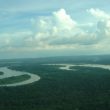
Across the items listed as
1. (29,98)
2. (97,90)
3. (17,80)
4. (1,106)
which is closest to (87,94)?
(97,90)

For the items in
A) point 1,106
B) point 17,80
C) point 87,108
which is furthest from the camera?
point 17,80

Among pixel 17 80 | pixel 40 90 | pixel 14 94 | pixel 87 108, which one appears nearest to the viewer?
pixel 87 108

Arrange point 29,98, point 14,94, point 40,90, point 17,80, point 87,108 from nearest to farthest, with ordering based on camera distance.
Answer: point 87,108
point 29,98
point 14,94
point 40,90
point 17,80

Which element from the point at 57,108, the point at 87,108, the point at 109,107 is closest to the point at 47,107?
the point at 57,108

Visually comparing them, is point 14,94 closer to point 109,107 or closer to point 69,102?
point 69,102

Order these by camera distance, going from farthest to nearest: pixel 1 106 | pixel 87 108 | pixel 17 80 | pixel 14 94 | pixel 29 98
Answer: pixel 17 80
pixel 14 94
pixel 29 98
pixel 1 106
pixel 87 108

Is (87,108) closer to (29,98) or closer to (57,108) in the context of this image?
(57,108)

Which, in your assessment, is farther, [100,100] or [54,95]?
[54,95]

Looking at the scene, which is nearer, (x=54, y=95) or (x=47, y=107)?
(x=47, y=107)
